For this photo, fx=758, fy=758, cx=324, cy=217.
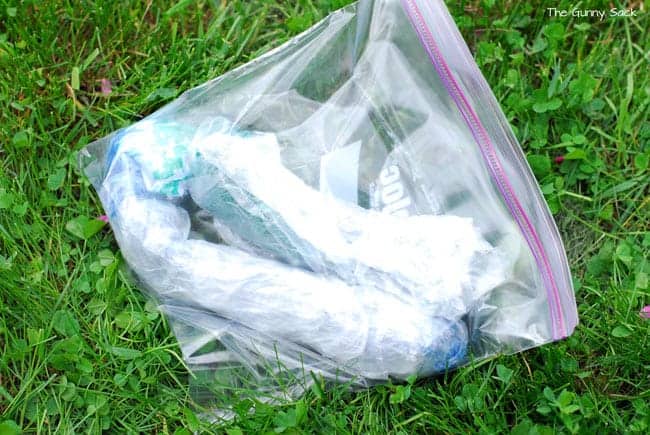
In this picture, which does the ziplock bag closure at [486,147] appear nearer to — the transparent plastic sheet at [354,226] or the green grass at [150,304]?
the transparent plastic sheet at [354,226]

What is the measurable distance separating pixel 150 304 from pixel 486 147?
2.52 ft

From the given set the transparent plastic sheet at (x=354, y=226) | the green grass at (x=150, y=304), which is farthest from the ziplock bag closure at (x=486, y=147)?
the green grass at (x=150, y=304)

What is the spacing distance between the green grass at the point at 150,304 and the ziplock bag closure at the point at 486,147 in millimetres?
169

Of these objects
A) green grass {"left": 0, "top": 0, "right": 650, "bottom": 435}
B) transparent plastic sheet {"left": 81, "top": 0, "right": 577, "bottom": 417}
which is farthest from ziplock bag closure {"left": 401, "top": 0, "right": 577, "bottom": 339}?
Answer: green grass {"left": 0, "top": 0, "right": 650, "bottom": 435}

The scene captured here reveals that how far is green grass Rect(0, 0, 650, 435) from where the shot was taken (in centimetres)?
152

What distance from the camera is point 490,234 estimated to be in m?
1.46

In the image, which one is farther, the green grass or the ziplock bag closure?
the green grass

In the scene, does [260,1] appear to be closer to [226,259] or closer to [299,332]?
[226,259]

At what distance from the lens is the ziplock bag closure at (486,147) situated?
140 centimetres

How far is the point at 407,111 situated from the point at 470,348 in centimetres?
50

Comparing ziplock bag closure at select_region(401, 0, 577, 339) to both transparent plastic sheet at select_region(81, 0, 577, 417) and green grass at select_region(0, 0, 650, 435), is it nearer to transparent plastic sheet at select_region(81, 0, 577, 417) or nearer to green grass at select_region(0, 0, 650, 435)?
transparent plastic sheet at select_region(81, 0, 577, 417)

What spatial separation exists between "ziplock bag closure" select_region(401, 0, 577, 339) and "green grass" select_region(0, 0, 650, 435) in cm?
17

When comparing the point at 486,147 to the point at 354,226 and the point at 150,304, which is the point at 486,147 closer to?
the point at 354,226

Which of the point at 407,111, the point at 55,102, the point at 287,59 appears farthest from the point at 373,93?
the point at 55,102
